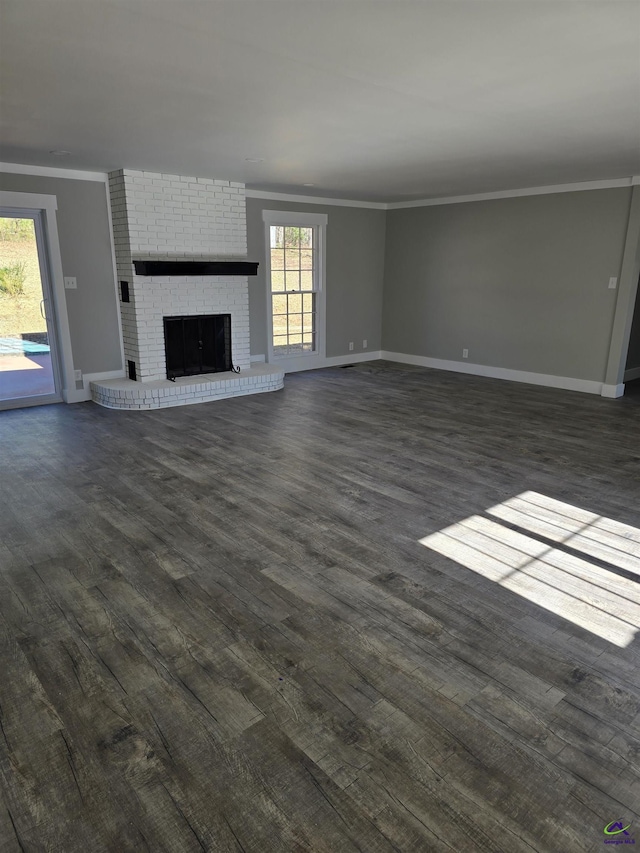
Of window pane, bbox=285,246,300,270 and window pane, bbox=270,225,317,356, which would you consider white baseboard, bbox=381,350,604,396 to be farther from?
window pane, bbox=285,246,300,270

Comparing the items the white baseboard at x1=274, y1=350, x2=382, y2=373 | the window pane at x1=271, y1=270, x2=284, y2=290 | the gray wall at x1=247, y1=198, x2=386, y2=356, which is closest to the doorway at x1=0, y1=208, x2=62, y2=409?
the gray wall at x1=247, y1=198, x2=386, y2=356

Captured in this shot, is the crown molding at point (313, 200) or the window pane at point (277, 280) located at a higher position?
the crown molding at point (313, 200)

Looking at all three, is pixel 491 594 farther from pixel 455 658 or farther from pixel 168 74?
pixel 168 74

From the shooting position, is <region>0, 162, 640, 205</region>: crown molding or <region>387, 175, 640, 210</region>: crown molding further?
<region>387, 175, 640, 210</region>: crown molding

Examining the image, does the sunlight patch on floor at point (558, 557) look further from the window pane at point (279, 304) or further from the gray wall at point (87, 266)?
the window pane at point (279, 304)

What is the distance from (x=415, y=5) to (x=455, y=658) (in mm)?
2527

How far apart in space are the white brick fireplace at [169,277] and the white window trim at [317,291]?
60cm

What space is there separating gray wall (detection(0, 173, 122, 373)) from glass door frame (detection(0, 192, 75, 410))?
0.06 metres

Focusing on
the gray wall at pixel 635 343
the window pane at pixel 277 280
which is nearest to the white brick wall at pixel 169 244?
the window pane at pixel 277 280

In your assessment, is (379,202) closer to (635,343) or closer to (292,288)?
(292,288)

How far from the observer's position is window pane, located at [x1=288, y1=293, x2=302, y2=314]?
26.3 ft

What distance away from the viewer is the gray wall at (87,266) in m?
5.82

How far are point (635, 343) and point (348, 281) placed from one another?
421 cm

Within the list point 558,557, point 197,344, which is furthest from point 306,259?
point 558,557
